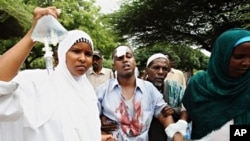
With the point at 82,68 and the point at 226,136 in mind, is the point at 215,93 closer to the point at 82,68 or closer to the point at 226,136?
the point at 226,136

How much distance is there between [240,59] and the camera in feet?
10.3

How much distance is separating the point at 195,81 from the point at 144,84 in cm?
67

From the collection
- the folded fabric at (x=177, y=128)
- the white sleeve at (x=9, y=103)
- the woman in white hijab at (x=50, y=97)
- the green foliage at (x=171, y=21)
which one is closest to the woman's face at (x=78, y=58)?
the woman in white hijab at (x=50, y=97)

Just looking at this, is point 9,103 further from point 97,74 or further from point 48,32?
point 97,74

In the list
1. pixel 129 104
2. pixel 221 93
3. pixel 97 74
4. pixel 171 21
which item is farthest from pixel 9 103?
pixel 171 21

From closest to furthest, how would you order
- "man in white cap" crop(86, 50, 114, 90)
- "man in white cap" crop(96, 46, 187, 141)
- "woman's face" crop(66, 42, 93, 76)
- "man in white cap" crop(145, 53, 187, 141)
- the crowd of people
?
the crowd of people → "woman's face" crop(66, 42, 93, 76) → "man in white cap" crop(96, 46, 187, 141) → "man in white cap" crop(145, 53, 187, 141) → "man in white cap" crop(86, 50, 114, 90)

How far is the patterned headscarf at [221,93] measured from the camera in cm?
318

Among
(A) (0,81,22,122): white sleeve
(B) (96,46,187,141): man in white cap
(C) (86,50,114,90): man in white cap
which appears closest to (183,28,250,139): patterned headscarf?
(B) (96,46,187,141): man in white cap

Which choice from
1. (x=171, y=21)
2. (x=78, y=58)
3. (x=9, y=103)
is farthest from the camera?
(x=171, y=21)

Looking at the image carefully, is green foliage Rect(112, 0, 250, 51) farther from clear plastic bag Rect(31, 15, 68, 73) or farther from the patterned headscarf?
clear plastic bag Rect(31, 15, 68, 73)

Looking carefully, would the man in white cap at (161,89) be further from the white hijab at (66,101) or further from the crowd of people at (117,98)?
the white hijab at (66,101)

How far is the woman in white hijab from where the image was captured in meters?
2.26

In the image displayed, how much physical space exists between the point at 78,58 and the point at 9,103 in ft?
2.79

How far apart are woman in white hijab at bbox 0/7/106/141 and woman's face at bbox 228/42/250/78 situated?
3.10 ft
